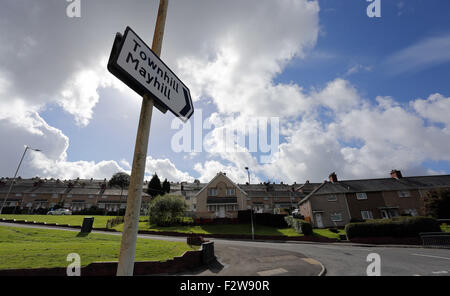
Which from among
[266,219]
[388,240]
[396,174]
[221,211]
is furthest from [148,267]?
[396,174]

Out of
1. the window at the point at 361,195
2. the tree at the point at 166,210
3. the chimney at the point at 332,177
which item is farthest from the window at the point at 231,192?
the window at the point at 361,195

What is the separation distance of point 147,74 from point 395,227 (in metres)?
30.7

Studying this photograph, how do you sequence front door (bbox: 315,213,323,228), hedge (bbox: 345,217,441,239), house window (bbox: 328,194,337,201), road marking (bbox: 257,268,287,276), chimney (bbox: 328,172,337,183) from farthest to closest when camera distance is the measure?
chimney (bbox: 328,172,337,183)
house window (bbox: 328,194,337,201)
front door (bbox: 315,213,323,228)
hedge (bbox: 345,217,441,239)
road marking (bbox: 257,268,287,276)

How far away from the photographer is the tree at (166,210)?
31250mm

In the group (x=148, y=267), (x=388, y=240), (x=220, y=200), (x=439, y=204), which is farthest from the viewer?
(x=220, y=200)

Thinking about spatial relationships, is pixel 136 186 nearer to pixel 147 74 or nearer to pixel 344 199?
pixel 147 74

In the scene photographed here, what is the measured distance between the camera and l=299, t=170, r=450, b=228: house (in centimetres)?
3428

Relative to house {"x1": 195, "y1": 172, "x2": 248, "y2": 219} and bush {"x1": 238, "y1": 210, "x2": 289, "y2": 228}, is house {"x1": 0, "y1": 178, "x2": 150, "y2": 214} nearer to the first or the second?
house {"x1": 195, "y1": 172, "x2": 248, "y2": 219}

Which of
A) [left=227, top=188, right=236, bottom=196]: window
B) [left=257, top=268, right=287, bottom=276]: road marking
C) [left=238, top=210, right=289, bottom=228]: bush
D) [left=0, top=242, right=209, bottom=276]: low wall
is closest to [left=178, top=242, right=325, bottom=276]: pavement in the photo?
[left=257, top=268, right=287, bottom=276]: road marking

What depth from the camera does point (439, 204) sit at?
1030 inches

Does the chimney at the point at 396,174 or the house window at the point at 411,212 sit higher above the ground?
the chimney at the point at 396,174

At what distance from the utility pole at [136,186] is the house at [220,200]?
3893 centimetres

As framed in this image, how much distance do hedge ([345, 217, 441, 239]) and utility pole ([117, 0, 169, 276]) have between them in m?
28.8

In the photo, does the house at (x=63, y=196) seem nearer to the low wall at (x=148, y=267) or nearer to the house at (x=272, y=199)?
the house at (x=272, y=199)
